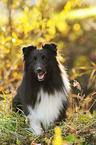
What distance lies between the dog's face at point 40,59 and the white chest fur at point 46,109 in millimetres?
423

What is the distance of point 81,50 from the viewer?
29.0 ft

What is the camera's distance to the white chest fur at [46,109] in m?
3.55

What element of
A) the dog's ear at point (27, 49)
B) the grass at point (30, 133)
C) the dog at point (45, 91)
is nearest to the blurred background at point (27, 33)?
the dog at point (45, 91)

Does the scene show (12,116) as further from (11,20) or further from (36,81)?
(11,20)

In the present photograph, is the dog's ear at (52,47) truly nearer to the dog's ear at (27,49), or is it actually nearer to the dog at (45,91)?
the dog at (45,91)

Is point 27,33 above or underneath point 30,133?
above

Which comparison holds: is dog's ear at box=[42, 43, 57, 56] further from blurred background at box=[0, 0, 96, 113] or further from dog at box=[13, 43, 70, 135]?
blurred background at box=[0, 0, 96, 113]

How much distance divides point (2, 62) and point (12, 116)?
8.85 feet

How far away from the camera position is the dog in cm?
348

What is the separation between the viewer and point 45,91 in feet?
11.8

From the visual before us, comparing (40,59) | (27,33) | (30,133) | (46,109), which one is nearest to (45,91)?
(46,109)

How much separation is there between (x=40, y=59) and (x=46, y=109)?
0.95m

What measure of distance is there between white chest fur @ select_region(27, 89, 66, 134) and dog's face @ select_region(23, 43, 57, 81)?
1.39ft

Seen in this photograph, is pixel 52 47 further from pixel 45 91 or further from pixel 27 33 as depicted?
pixel 27 33
